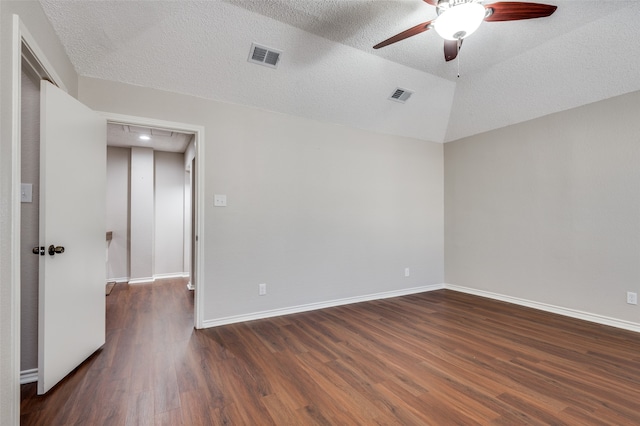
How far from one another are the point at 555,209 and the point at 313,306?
312cm

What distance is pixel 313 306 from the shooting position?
3.56m

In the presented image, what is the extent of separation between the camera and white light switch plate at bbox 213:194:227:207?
119 inches

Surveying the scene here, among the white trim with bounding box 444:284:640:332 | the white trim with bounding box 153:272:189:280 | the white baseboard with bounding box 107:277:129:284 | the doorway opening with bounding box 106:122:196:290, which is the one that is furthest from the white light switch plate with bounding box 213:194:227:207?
the white trim with bounding box 444:284:640:332

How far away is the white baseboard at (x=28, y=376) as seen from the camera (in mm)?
1946

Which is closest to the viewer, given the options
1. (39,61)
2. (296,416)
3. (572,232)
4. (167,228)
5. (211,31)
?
(296,416)

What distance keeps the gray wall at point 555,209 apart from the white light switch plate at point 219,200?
11.4 feet

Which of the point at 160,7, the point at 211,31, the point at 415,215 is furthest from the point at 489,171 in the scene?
the point at 160,7

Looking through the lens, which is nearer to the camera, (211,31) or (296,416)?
(296,416)

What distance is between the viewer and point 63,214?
199 centimetres

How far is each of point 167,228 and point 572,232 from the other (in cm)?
627

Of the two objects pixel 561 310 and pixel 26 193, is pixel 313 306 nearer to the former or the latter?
pixel 26 193

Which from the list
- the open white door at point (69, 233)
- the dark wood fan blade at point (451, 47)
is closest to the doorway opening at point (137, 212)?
the open white door at point (69, 233)

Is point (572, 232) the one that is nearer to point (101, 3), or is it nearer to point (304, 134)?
point (304, 134)

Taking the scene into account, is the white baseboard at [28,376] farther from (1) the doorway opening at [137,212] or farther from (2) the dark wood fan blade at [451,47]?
(2) the dark wood fan blade at [451,47]
